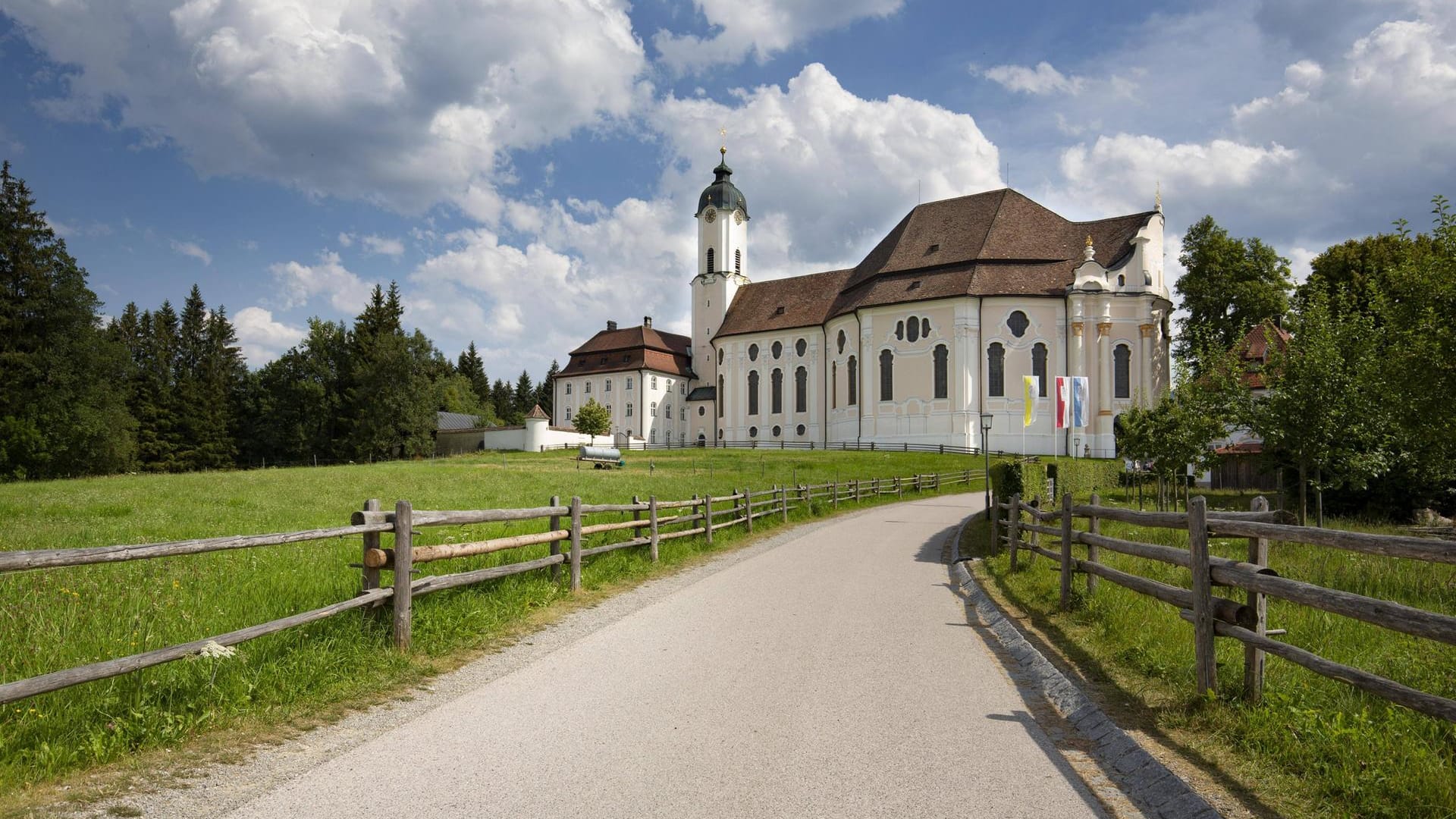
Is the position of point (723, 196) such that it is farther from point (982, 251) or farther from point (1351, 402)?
point (1351, 402)

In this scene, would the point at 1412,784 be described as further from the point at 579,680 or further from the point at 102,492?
the point at 102,492

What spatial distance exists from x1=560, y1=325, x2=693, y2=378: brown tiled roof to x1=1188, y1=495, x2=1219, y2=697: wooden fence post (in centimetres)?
6905

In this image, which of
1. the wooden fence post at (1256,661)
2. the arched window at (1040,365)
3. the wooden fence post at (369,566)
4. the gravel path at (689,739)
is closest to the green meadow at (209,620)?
the wooden fence post at (369,566)

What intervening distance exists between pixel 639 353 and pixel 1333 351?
201 feet

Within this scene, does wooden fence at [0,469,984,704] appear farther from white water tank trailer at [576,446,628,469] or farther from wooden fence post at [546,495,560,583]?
white water tank trailer at [576,446,628,469]

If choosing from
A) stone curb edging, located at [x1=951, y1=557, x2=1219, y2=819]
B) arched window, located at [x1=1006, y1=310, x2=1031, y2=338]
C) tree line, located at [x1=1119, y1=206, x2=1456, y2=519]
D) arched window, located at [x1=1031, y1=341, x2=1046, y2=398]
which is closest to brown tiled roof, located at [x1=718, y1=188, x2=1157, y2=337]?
arched window, located at [x1=1006, y1=310, x2=1031, y2=338]

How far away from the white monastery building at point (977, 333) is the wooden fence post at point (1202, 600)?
49732 millimetres

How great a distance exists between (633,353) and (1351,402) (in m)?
62.4

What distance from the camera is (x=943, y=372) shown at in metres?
55.8

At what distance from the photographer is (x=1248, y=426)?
20.3 metres

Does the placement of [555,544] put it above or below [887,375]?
below

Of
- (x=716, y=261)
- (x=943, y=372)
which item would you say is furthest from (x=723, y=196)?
(x=943, y=372)

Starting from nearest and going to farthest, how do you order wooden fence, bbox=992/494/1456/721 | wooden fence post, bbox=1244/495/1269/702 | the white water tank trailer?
wooden fence, bbox=992/494/1456/721
wooden fence post, bbox=1244/495/1269/702
the white water tank trailer

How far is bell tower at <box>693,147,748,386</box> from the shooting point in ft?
249
